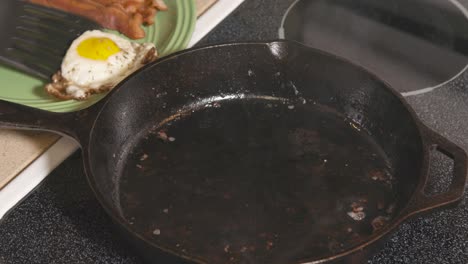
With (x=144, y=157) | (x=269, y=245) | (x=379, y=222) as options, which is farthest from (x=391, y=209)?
(x=144, y=157)

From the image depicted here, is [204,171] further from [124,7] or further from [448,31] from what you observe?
[448,31]

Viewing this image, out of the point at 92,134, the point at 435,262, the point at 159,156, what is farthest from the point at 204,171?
the point at 435,262

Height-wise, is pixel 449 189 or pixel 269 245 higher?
pixel 449 189

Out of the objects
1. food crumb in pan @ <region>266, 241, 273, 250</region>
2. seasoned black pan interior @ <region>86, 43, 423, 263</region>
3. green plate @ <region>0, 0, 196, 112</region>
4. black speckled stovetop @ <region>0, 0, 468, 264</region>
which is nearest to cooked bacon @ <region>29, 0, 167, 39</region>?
green plate @ <region>0, 0, 196, 112</region>

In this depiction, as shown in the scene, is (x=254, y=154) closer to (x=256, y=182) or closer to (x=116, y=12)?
(x=256, y=182)

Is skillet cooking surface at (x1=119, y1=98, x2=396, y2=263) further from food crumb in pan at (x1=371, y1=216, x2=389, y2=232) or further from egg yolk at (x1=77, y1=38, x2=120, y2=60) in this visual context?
egg yolk at (x1=77, y1=38, x2=120, y2=60)

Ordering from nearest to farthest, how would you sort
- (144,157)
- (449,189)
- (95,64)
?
(449,189) < (144,157) < (95,64)
